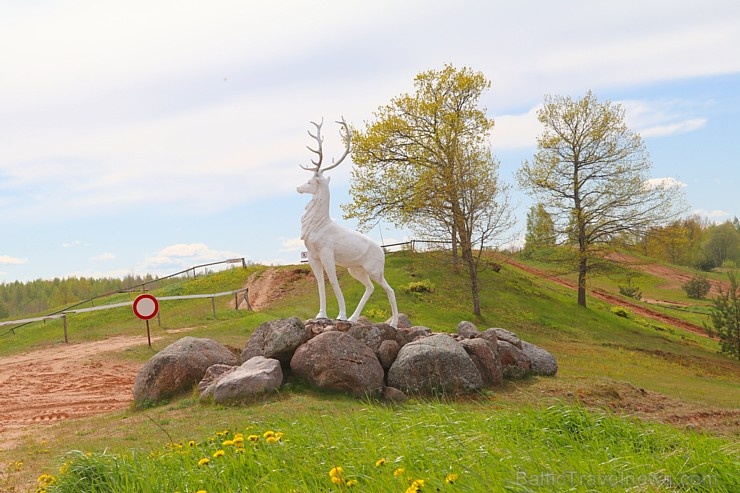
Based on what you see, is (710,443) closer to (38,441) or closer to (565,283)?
(38,441)

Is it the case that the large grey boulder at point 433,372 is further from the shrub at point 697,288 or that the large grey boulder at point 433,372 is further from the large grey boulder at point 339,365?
the shrub at point 697,288

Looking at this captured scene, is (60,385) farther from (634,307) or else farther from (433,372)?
(634,307)

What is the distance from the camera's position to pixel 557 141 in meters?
33.3

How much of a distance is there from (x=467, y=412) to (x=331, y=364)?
143 inches

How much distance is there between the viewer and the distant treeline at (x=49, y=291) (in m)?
43.2

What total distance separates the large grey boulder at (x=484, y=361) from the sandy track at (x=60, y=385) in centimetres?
684

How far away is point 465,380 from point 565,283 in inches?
1304

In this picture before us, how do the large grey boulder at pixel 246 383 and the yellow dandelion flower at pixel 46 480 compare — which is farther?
the large grey boulder at pixel 246 383

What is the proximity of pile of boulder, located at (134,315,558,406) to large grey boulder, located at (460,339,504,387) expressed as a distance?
0.06 ft

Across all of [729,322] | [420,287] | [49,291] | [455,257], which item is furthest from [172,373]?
[49,291]

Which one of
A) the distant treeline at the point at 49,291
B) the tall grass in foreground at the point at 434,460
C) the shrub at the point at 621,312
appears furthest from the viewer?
the distant treeline at the point at 49,291

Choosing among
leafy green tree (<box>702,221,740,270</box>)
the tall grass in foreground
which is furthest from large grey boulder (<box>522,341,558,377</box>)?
leafy green tree (<box>702,221,740,270</box>)

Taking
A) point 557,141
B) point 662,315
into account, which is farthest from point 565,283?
point 557,141

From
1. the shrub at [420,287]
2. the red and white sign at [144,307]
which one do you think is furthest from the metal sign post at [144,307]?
the shrub at [420,287]
